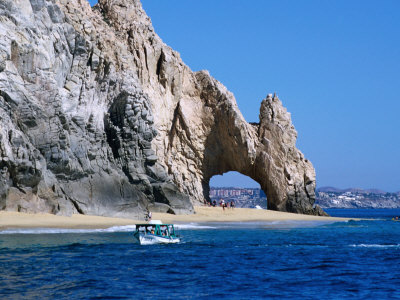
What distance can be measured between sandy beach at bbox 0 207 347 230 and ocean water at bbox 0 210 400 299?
224 centimetres

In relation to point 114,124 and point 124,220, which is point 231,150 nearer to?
point 114,124

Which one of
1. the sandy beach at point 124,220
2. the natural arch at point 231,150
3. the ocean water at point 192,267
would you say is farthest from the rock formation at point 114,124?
the ocean water at point 192,267

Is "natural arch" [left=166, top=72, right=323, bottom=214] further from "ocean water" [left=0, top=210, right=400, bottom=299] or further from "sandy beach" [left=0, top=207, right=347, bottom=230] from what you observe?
"ocean water" [left=0, top=210, right=400, bottom=299]

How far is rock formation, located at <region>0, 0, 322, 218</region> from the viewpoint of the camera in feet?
155

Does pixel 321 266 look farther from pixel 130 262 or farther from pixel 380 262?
pixel 130 262

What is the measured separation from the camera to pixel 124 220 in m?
49.6

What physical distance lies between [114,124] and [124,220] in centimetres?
1169

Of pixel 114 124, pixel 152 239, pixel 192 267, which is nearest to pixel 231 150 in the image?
pixel 114 124

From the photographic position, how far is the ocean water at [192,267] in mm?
21000

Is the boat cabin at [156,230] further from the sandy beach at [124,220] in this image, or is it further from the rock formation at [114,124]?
the rock formation at [114,124]

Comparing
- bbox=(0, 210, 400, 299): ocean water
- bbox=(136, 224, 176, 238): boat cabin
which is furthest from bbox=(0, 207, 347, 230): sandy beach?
bbox=(136, 224, 176, 238): boat cabin

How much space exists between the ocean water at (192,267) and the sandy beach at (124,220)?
2239 millimetres

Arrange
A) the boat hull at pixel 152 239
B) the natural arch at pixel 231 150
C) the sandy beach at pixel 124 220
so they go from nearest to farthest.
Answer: the boat hull at pixel 152 239 < the sandy beach at pixel 124 220 < the natural arch at pixel 231 150

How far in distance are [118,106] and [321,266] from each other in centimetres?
3398
